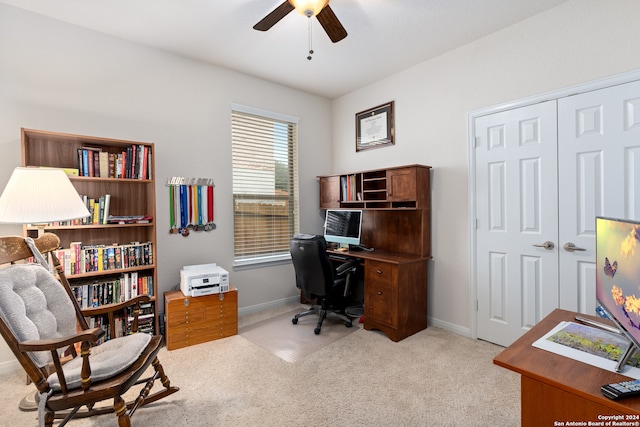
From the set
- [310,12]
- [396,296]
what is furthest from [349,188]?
[310,12]

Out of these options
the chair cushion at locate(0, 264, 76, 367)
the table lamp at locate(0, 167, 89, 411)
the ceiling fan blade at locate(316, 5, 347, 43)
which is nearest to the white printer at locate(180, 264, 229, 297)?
the chair cushion at locate(0, 264, 76, 367)

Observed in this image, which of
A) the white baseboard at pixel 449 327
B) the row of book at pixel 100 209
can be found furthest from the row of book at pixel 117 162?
the white baseboard at pixel 449 327

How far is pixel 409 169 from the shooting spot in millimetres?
3135

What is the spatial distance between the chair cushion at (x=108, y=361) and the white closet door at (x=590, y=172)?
3044 mm

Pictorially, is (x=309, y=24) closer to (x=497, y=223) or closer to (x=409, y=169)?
(x=409, y=169)

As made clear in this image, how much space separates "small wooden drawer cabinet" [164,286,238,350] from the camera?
107 inches

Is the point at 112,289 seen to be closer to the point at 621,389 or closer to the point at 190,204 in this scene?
the point at 190,204

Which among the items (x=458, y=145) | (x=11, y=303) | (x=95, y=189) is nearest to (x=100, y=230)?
(x=95, y=189)

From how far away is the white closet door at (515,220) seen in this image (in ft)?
8.15

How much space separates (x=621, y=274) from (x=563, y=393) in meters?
0.47

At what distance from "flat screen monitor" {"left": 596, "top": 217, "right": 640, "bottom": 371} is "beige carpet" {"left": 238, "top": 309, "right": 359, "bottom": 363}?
2.09 metres

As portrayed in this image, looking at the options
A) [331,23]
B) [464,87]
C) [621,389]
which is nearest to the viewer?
[621,389]

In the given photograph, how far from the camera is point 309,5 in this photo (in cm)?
195

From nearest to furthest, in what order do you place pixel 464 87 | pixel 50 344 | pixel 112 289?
pixel 50 344 → pixel 112 289 → pixel 464 87
